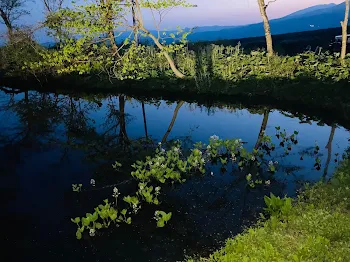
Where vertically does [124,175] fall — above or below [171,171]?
below

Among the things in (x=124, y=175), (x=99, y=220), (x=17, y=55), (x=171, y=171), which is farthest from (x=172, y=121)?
(x=17, y=55)

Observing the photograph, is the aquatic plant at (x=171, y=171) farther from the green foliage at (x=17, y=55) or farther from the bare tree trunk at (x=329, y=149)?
the green foliage at (x=17, y=55)

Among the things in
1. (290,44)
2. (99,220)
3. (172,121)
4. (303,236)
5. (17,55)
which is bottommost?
(99,220)

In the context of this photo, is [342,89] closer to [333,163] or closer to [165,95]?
[333,163]

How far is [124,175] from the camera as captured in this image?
8.73 metres

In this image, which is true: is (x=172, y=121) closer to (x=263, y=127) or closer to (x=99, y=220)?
(x=263, y=127)

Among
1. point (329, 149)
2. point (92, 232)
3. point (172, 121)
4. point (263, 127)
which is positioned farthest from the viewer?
point (172, 121)

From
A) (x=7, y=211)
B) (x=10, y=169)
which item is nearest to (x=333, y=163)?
(x=7, y=211)

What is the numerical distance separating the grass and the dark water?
0.58m

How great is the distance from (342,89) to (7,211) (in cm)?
1206

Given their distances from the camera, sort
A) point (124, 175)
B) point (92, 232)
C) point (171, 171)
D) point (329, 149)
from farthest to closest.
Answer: point (329, 149), point (124, 175), point (171, 171), point (92, 232)

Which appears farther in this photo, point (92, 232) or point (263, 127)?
point (263, 127)

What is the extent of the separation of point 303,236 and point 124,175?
4.77 m

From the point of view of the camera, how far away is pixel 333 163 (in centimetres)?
885
